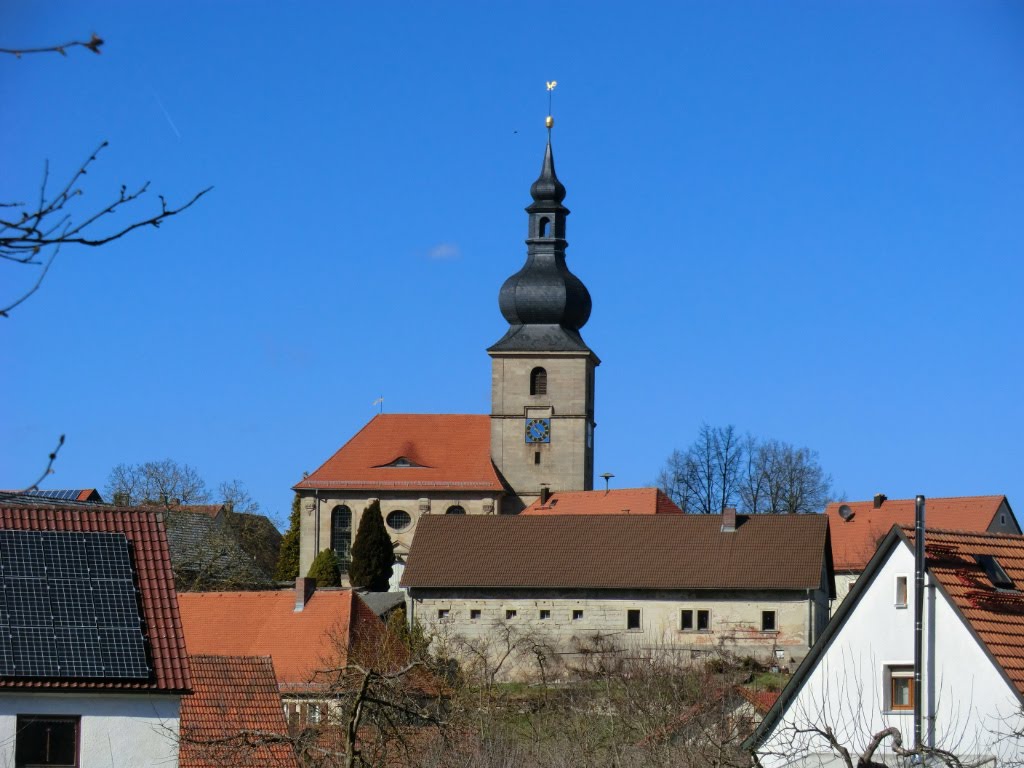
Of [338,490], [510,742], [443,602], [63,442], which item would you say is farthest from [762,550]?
[63,442]

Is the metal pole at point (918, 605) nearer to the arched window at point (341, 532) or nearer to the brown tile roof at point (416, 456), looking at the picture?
the brown tile roof at point (416, 456)

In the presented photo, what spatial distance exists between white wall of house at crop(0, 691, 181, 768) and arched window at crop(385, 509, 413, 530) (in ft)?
162

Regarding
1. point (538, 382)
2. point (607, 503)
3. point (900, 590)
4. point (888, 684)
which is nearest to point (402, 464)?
point (538, 382)

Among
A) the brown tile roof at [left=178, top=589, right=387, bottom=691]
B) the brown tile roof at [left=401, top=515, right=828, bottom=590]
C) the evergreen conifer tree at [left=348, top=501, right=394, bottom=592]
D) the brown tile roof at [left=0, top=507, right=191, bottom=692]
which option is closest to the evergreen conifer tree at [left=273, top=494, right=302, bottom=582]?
the evergreen conifer tree at [left=348, top=501, right=394, bottom=592]

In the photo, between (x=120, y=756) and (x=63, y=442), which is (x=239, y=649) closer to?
(x=120, y=756)

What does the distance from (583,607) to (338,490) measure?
20.7 meters

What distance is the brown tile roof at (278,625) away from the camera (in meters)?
38.0

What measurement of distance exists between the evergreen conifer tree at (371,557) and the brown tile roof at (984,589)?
4255 cm

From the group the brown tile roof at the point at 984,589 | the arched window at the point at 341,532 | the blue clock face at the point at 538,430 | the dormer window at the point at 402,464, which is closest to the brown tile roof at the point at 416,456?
the dormer window at the point at 402,464

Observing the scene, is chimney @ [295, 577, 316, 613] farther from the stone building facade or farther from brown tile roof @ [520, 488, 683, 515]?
brown tile roof @ [520, 488, 683, 515]

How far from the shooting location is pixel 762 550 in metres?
48.6

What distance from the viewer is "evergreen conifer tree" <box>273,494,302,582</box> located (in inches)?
2635

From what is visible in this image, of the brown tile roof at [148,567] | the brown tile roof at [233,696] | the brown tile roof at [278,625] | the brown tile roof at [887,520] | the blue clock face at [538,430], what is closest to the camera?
the brown tile roof at [148,567]

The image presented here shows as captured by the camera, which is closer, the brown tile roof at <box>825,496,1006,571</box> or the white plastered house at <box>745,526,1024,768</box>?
the white plastered house at <box>745,526,1024,768</box>
